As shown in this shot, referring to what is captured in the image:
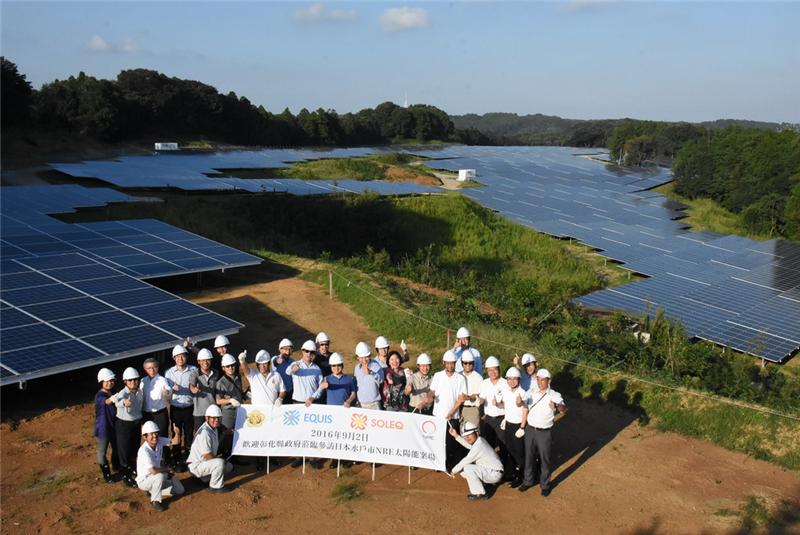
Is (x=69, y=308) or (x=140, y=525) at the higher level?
(x=69, y=308)

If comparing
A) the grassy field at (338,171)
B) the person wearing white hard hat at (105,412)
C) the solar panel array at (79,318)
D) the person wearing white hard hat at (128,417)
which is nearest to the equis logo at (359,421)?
the person wearing white hard hat at (128,417)

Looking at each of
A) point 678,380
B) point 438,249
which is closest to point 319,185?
point 438,249

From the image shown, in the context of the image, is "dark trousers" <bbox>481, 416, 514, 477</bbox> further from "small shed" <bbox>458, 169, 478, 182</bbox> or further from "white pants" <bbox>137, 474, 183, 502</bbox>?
"small shed" <bbox>458, 169, 478, 182</bbox>

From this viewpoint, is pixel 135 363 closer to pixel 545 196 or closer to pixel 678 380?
pixel 678 380

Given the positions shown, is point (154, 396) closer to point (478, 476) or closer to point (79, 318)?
point (478, 476)

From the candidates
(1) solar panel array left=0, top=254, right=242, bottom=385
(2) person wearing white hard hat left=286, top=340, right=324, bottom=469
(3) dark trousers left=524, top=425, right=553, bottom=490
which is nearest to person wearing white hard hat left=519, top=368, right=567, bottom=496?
(3) dark trousers left=524, top=425, right=553, bottom=490
